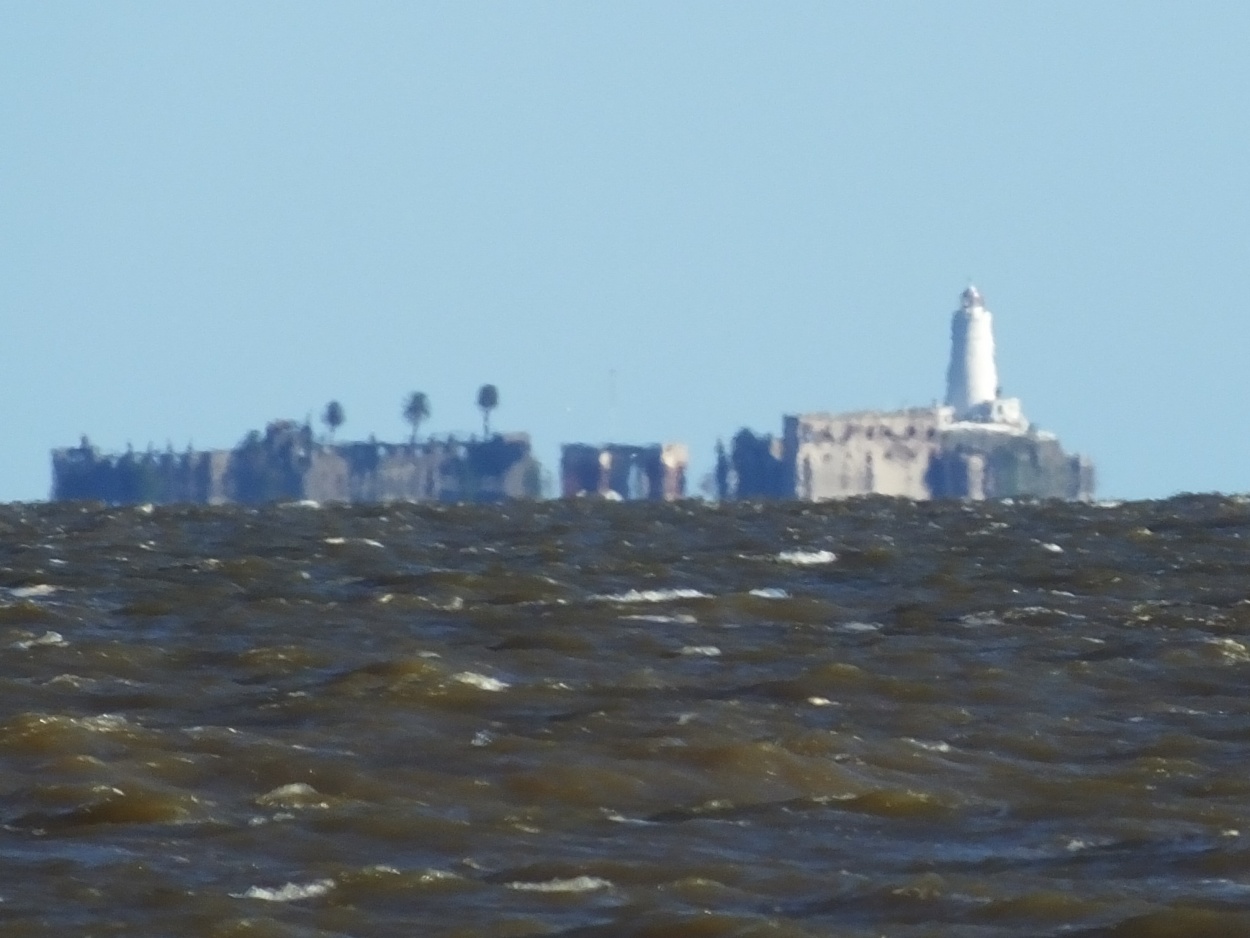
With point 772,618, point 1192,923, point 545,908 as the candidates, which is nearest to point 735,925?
point 545,908

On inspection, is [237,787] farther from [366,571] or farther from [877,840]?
[366,571]

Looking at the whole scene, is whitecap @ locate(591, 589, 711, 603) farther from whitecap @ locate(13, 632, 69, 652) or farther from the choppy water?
whitecap @ locate(13, 632, 69, 652)

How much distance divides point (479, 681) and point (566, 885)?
9234 mm

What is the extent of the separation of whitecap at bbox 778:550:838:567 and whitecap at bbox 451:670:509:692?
18.5 m

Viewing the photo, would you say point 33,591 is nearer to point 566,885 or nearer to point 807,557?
point 807,557

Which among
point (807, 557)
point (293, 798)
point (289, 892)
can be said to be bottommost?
point (289, 892)

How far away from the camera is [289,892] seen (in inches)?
630

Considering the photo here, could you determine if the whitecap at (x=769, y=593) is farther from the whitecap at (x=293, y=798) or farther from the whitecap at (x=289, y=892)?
the whitecap at (x=289, y=892)

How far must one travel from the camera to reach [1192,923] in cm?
1511

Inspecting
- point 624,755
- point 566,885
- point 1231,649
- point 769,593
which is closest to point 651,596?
point 769,593

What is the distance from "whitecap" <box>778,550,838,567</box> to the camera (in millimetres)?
44562

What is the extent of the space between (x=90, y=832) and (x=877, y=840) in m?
4.91

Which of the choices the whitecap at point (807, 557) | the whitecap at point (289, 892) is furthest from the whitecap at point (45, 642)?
the whitecap at point (807, 557)

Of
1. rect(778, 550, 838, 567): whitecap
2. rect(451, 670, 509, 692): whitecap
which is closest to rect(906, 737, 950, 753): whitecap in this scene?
rect(451, 670, 509, 692): whitecap
